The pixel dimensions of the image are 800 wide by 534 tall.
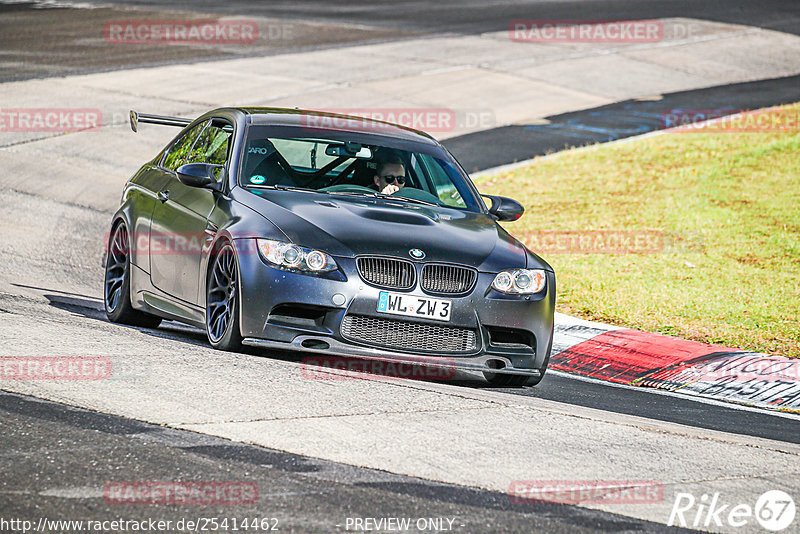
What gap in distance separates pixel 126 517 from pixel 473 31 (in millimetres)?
27503

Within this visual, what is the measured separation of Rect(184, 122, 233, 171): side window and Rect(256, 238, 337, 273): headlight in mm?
1441

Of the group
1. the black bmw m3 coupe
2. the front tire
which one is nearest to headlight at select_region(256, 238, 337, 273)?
the black bmw m3 coupe

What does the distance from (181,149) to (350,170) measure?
5.09 ft

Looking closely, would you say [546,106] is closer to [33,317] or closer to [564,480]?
[33,317]

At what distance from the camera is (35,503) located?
14.5 ft

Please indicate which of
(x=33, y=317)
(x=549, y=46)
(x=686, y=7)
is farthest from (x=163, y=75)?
(x=686, y=7)

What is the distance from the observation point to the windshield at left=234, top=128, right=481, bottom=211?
327 inches

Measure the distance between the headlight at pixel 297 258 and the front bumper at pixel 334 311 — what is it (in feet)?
0.14

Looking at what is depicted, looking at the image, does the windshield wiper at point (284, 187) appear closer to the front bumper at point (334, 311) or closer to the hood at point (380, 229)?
the hood at point (380, 229)

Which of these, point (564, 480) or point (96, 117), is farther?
point (96, 117)

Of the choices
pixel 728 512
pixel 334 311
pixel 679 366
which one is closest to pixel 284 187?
pixel 334 311

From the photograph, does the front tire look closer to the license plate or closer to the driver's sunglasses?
the license plate

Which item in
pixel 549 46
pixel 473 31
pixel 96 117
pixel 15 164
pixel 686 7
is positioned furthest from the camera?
pixel 686 7

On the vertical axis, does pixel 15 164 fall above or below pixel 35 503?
below
